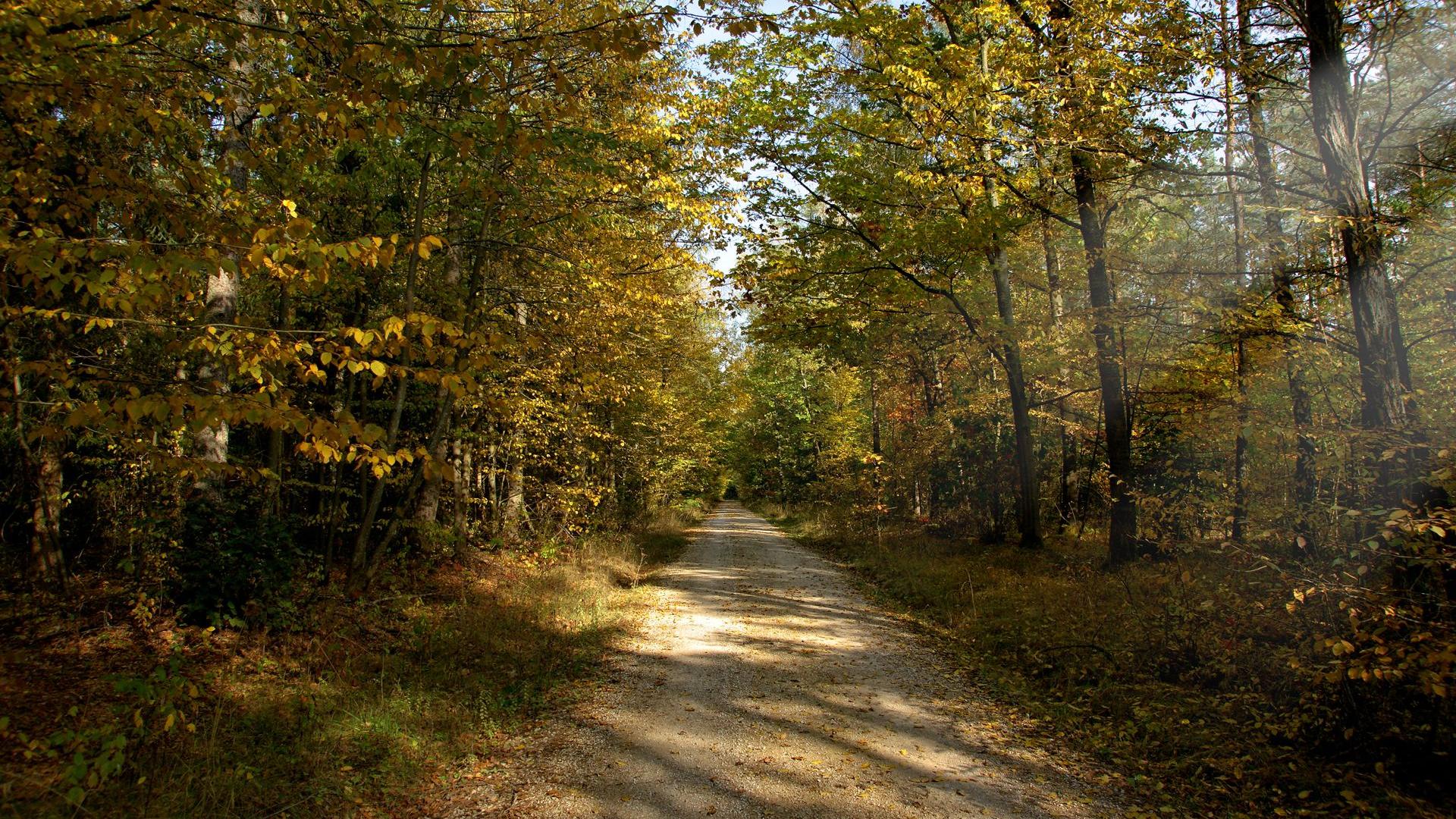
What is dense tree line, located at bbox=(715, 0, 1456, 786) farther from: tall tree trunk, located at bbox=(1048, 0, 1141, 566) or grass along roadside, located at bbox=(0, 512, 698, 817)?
grass along roadside, located at bbox=(0, 512, 698, 817)

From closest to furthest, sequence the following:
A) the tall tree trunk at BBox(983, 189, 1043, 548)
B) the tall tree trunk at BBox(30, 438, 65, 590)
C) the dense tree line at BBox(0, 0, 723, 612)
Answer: the dense tree line at BBox(0, 0, 723, 612) → the tall tree trunk at BBox(30, 438, 65, 590) → the tall tree trunk at BBox(983, 189, 1043, 548)

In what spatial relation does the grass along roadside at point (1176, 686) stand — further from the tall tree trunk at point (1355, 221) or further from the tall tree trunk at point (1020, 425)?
the tall tree trunk at point (1020, 425)

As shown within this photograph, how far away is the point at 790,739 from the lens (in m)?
5.41

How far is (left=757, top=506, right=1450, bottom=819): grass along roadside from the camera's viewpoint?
171 inches

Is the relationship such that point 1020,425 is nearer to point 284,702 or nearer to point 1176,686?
point 1176,686

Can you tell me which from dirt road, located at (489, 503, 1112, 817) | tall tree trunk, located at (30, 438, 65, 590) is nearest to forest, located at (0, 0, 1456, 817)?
tall tree trunk, located at (30, 438, 65, 590)

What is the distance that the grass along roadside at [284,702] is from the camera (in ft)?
12.3

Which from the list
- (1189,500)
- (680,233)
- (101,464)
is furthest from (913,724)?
(680,233)

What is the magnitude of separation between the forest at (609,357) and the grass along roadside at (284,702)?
5cm

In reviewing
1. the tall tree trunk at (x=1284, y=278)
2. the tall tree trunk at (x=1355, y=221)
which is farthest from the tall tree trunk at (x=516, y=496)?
the tall tree trunk at (x=1355, y=221)

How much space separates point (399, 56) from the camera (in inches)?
123

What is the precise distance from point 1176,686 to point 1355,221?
4.46 meters

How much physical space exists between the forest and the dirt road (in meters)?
0.61

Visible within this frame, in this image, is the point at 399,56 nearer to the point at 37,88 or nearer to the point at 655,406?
the point at 37,88
